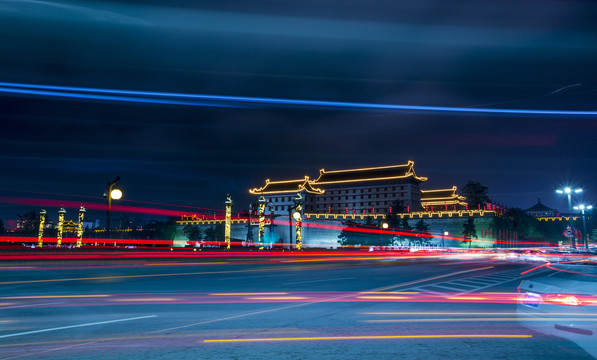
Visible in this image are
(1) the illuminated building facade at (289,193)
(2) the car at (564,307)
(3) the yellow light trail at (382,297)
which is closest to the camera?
(2) the car at (564,307)

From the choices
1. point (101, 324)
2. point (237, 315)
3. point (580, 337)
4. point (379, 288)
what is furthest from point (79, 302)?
point (580, 337)

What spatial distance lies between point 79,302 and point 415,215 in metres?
81.1

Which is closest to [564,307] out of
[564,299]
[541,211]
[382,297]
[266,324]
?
[564,299]

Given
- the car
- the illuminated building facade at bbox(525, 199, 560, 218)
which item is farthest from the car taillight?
the illuminated building facade at bbox(525, 199, 560, 218)

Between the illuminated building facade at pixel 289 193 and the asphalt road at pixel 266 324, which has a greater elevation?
the illuminated building facade at pixel 289 193

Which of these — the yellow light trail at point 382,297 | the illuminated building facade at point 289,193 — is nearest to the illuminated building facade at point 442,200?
the illuminated building facade at point 289,193

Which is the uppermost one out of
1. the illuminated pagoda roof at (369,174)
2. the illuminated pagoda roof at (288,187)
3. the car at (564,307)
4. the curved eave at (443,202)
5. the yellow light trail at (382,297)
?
the illuminated pagoda roof at (369,174)

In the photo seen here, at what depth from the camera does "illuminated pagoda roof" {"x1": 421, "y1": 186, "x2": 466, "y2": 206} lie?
10331 cm

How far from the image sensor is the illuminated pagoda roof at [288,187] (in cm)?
10269

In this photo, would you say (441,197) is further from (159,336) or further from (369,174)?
(159,336)

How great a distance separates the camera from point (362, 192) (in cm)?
10381

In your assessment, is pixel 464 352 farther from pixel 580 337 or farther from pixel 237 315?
pixel 237 315

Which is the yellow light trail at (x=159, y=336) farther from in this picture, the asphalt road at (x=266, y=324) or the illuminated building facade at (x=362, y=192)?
the illuminated building facade at (x=362, y=192)

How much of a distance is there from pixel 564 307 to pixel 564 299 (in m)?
0.13
